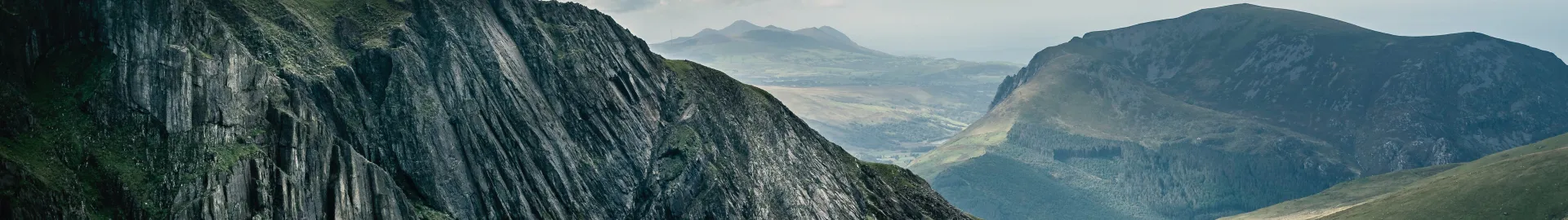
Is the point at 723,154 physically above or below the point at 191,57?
below

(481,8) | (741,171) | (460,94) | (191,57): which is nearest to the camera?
(191,57)

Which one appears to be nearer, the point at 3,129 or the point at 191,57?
the point at 3,129

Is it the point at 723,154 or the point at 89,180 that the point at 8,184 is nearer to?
the point at 89,180

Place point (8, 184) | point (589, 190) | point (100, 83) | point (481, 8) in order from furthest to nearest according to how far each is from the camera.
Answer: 1. point (481, 8)
2. point (589, 190)
3. point (100, 83)
4. point (8, 184)

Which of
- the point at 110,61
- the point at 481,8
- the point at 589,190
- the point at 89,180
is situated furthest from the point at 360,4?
the point at 89,180

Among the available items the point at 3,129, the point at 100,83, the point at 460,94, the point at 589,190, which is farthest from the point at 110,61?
the point at 589,190

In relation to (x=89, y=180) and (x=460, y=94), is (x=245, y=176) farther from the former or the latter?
(x=460, y=94)

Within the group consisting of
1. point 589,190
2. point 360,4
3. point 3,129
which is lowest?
point 589,190
